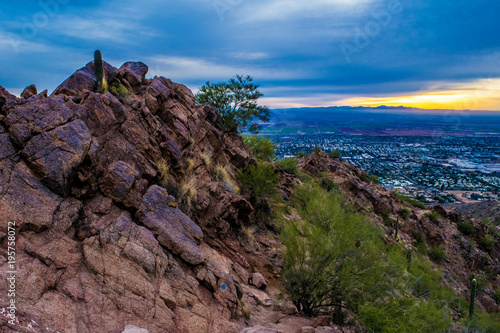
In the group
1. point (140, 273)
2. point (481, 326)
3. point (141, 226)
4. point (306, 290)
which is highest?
point (141, 226)

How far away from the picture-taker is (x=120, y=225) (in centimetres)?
808

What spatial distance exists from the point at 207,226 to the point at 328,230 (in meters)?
5.13

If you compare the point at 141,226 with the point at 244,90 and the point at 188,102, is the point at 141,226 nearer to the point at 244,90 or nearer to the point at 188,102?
the point at 188,102

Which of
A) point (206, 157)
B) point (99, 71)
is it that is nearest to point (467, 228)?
point (206, 157)

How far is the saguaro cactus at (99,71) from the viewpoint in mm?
11820

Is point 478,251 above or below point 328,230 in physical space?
below

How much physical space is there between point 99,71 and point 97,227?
282 inches

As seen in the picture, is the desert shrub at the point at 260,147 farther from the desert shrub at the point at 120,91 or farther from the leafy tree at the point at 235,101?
the desert shrub at the point at 120,91

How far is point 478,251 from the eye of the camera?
31312 millimetres

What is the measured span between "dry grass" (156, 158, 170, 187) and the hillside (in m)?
0.06

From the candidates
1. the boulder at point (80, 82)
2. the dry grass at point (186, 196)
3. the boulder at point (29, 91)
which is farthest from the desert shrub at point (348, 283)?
the boulder at point (29, 91)

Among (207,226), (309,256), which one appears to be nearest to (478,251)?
(309,256)

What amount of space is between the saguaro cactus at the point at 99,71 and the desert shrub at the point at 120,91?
52cm

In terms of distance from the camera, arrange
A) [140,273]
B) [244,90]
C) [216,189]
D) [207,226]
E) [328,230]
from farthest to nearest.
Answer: [244,90], [216,189], [207,226], [328,230], [140,273]
